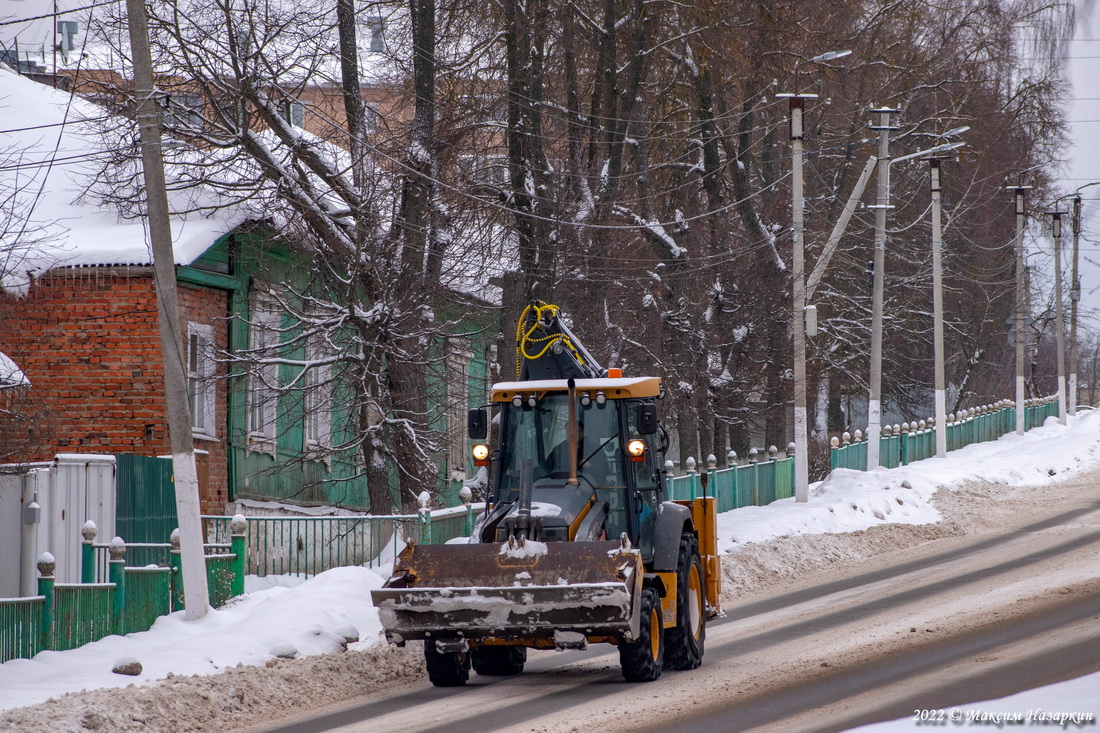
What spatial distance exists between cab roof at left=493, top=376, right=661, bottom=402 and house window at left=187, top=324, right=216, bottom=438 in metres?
9.12

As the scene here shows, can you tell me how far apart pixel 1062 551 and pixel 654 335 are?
911 centimetres

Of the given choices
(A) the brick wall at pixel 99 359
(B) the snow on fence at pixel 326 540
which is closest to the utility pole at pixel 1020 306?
(B) the snow on fence at pixel 326 540

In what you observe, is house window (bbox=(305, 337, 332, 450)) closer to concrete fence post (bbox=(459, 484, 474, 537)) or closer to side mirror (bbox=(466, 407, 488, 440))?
concrete fence post (bbox=(459, 484, 474, 537))

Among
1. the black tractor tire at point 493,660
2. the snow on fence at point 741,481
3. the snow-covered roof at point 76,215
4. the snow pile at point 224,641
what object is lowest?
the black tractor tire at point 493,660

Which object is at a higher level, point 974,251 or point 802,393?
point 974,251

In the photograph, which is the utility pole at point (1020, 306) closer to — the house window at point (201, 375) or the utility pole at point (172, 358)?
the house window at point (201, 375)

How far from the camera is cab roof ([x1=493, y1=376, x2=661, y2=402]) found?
11023mm

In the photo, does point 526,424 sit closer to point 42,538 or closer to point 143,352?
point 42,538

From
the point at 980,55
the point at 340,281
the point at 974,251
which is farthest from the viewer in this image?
the point at 974,251

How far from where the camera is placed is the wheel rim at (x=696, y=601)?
11.5 meters

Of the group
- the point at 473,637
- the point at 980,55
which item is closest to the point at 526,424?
the point at 473,637

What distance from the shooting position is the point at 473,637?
392 inches

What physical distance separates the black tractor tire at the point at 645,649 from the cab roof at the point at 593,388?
66.4 inches

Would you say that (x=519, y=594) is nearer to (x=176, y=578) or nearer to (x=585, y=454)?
(x=585, y=454)
